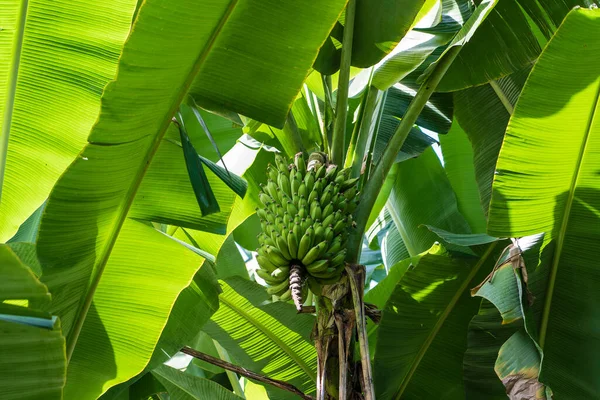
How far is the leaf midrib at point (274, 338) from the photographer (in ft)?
7.33

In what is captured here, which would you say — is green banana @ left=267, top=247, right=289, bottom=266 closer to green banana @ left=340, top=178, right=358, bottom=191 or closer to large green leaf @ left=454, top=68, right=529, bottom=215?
green banana @ left=340, top=178, right=358, bottom=191

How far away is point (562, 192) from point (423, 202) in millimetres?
778

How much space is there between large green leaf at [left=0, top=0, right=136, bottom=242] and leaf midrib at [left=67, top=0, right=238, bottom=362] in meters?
0.24

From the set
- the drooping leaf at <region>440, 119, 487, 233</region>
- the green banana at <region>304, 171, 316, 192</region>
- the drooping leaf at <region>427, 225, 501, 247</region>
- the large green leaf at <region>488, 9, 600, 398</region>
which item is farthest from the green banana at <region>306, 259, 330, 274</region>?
the drooping leaf at <region>440, 119, 487, 233</region>

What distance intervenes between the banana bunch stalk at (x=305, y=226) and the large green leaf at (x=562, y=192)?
1.51 feet

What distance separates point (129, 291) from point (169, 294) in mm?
116

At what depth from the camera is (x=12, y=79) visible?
1839 mm

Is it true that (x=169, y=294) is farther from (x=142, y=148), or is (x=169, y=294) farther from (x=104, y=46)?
(x=104, y=46)

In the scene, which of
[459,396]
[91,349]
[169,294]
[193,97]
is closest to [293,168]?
[193,97]

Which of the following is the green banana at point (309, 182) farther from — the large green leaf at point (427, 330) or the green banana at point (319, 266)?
the large green leaf at point (427, 330)

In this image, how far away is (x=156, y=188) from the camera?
190cm

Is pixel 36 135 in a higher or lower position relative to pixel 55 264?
higher

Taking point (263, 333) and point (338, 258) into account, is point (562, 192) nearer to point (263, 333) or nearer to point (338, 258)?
point (338, 258)

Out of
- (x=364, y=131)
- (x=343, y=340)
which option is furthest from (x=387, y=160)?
(x=343, y=340)
